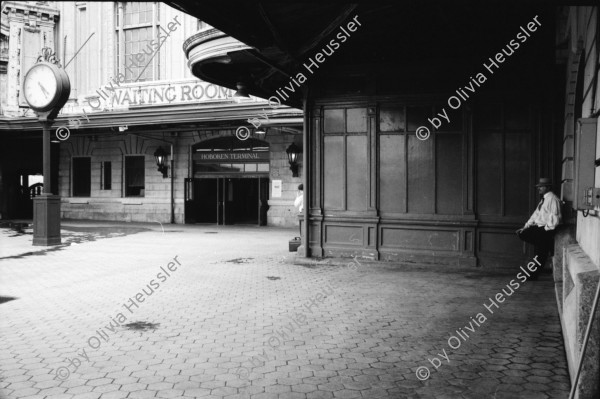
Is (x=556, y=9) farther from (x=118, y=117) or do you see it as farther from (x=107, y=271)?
(x=118, y=117)

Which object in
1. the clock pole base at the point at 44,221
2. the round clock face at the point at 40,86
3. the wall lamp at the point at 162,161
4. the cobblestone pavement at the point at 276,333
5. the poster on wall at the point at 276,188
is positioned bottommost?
the cobblestone pavement at the point at 276,333

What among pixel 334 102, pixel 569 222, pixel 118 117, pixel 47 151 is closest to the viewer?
pixel 569 222

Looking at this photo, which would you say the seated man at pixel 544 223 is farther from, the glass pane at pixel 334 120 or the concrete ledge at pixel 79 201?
the concrete ledge at pixel 79 201

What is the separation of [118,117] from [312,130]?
12.3 meters

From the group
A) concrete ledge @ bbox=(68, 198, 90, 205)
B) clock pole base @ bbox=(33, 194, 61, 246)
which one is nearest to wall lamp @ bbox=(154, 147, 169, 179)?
concrete ledge @ bbox=(68, 198, 90, 205)

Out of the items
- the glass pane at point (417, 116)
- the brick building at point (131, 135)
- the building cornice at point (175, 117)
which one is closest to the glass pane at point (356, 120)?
the glass pane at point (417, 116)

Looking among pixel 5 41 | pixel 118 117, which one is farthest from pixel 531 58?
pixel 5 41

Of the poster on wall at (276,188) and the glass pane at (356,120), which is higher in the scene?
the glass pane at (356,120)

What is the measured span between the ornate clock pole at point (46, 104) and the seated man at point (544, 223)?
11964 mm

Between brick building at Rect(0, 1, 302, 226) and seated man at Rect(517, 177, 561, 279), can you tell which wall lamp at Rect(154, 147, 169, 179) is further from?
seated man at Rect(517, 177, 561, 279)

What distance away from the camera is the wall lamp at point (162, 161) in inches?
890

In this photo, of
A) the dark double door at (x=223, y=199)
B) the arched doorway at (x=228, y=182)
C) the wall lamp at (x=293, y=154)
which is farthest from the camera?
the dark double door at (x=223, y=199)

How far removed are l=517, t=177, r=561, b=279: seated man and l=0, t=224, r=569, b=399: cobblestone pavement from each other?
60cm

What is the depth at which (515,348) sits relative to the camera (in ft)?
A: 16.9
